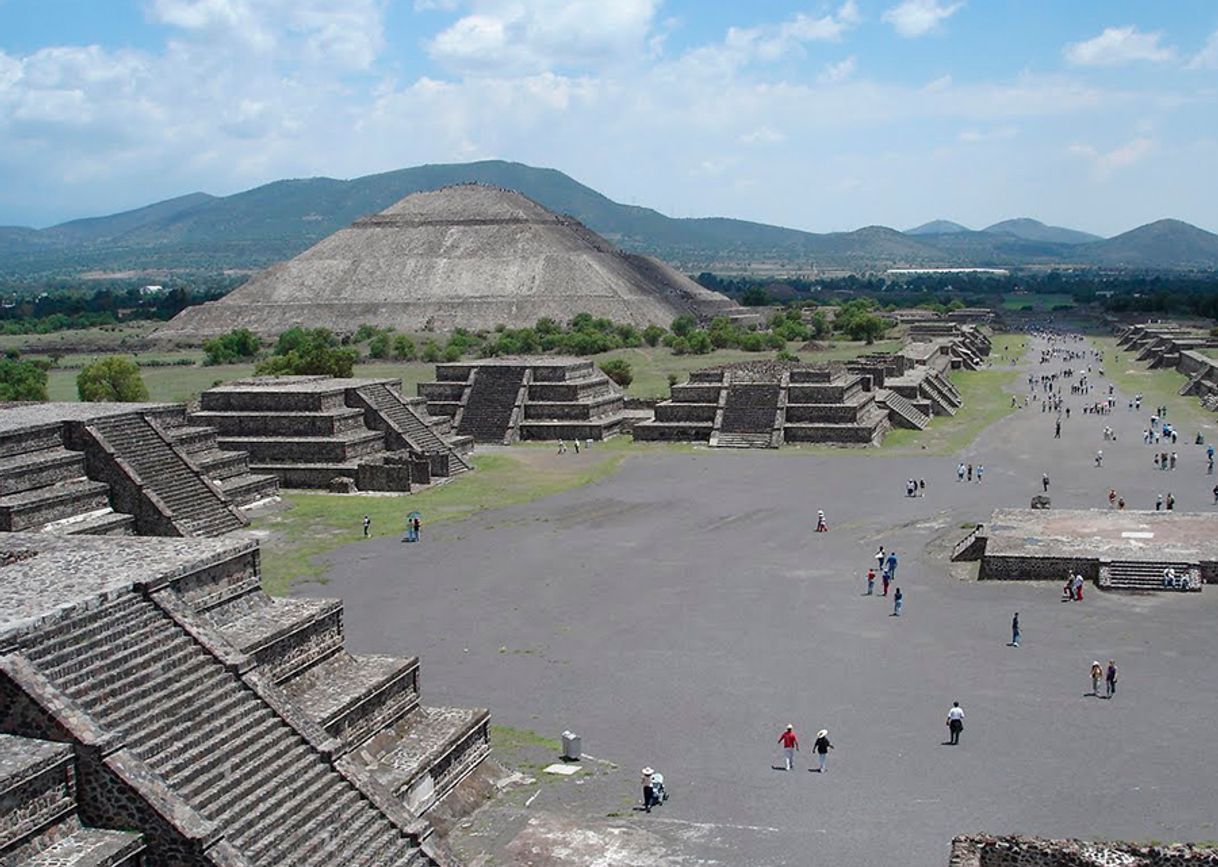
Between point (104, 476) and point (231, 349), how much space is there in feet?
203

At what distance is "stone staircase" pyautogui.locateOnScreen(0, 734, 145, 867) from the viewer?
1045 centimetres

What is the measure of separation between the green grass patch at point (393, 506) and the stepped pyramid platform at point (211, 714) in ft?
36.7

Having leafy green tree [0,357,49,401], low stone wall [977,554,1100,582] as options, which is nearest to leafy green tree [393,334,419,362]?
leafy green tree [0,357,49,401]

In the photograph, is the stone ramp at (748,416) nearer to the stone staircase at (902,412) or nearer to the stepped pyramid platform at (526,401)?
the stepped pyramid platform at (526,401)

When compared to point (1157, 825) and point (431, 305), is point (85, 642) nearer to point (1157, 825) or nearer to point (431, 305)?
point (1157, 825)

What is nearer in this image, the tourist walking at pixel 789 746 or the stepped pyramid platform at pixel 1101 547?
the tourist walking at pixel 789 746

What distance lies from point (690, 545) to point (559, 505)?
21.5 feet

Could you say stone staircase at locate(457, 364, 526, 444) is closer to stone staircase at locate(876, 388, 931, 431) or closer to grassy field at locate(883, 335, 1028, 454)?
grassy field at locate(883, 335, 1028, 454)

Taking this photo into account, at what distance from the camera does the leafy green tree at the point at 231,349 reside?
88.8 m

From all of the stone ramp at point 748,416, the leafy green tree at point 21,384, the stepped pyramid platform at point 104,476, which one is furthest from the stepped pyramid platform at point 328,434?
the leafy green tree at point 21,384

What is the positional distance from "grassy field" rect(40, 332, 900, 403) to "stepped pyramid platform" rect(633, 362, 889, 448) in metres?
9.64

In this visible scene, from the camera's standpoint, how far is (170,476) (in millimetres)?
32000

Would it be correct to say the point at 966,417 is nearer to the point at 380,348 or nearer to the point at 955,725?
the point at 955,725

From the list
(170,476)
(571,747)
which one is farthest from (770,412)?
(571,747)
